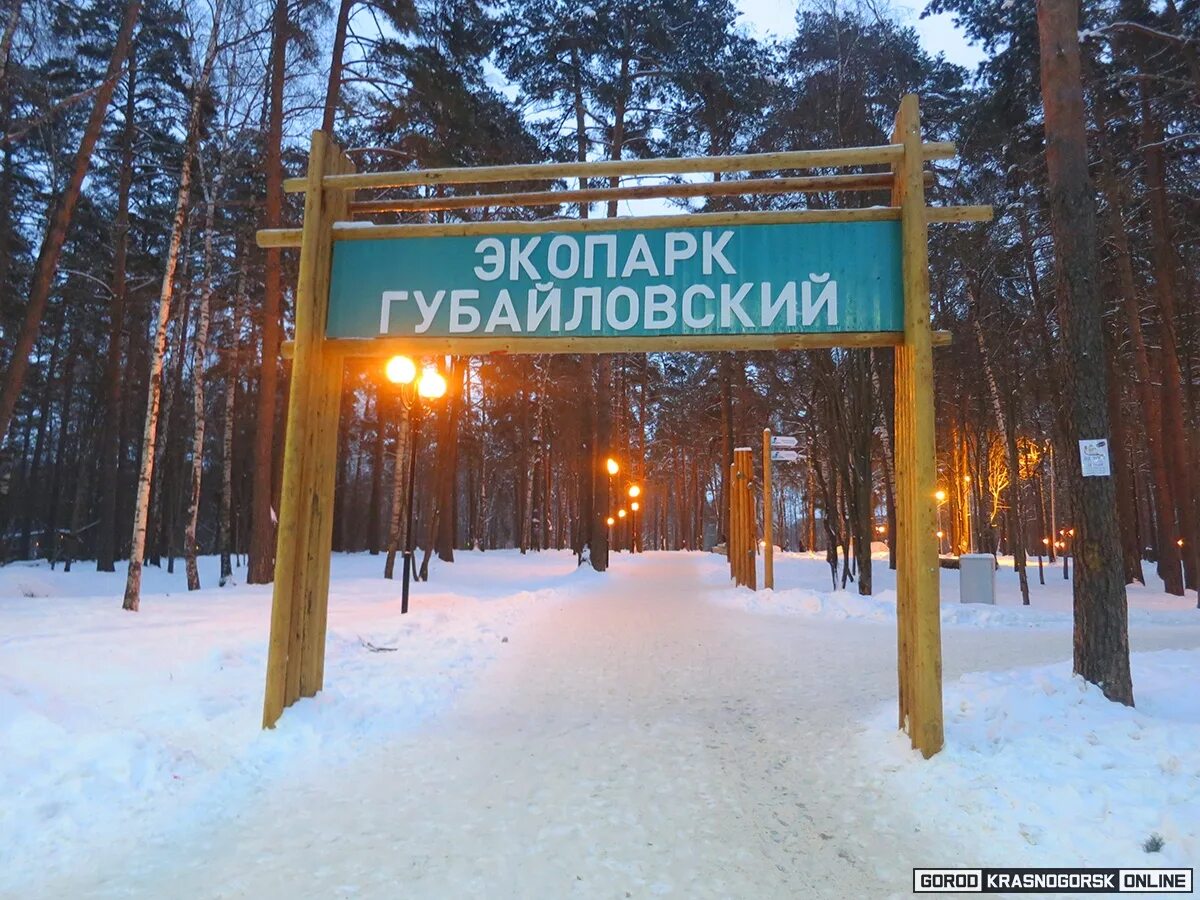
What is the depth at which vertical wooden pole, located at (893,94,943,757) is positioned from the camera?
4613 millimetres

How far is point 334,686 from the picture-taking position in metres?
6.10

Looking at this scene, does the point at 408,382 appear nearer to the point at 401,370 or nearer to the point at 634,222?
the point at 401,370

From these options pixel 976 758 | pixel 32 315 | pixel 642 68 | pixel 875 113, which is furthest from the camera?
pixel 642 68

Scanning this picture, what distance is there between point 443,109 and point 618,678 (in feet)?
42.8

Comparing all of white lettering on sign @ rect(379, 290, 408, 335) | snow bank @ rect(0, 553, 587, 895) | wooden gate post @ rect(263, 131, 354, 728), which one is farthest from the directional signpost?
wooden gate post @ rect(263, 131, 354, 728)

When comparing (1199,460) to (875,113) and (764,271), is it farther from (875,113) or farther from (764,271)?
(764,271)

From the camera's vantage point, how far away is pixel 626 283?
210 inches

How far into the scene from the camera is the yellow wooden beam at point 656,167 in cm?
511

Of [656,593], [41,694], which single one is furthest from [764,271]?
[656,593]

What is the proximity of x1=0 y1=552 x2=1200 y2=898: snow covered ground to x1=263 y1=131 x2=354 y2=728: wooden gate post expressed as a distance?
17.5 inches

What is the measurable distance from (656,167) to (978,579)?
13624 mm

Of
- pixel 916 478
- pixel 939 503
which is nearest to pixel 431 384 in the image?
pixel 916 478

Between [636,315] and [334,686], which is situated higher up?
[636,315]

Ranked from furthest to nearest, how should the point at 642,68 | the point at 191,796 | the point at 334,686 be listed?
the point at 642,68 < the point at 334,686 < the point at 191,796
